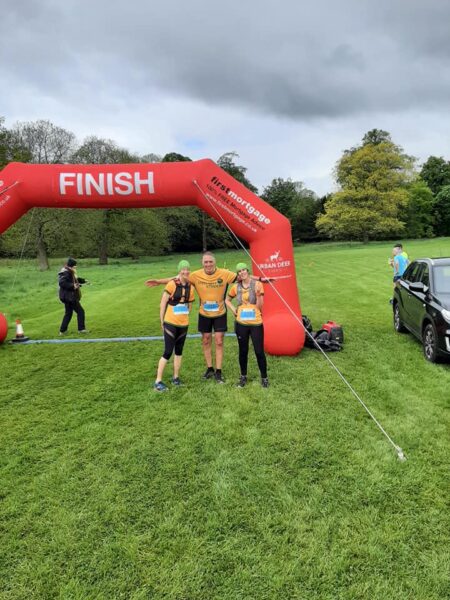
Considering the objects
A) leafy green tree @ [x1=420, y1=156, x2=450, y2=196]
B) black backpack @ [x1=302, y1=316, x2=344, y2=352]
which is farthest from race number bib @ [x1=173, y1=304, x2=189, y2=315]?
leafy green tree @ [x1=420, y1=156, x2=450, y2=196]

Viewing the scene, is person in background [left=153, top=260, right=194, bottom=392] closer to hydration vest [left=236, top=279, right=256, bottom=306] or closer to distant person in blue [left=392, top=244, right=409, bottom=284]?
hydration vest [left=236, top=279, right=256, bottom=306]

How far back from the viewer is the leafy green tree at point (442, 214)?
2270 inches

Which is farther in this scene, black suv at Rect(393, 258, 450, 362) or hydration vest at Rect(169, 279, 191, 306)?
black suv at Rect(393, 258, 450, 362)

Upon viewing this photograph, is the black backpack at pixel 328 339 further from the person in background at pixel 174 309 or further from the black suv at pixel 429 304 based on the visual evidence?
the person in background at pixel 174 309

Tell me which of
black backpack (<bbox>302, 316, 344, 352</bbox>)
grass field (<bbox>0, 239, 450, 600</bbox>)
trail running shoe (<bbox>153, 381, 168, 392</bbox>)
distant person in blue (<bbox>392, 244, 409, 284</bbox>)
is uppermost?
distant person in blue (<bbox>392, 244, 409, 284</bbox>)

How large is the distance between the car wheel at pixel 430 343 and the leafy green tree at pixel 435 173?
217 feet

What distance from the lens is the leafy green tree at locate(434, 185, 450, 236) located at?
189 ft

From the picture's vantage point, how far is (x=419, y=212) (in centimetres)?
5794

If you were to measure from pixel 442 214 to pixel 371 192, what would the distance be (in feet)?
61.6

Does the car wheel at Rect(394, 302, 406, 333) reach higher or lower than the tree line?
lower

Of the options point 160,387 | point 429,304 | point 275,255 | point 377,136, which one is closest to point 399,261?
point 429,304

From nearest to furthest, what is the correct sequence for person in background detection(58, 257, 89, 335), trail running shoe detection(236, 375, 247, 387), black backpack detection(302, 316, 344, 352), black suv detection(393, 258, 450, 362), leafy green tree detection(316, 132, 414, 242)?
trail running shoe detection(236, 375, 247, 387)
black suv detection(393, 258, 450, 362)
black backpack detection(302, 316, 344, 352)
person in background detection(58, 257, 89, 335)
leafy green tree detection(316, 132, 414, 242)

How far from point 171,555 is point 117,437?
81.1 inches

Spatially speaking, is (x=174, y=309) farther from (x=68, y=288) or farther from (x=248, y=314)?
(x=68, y=288)
